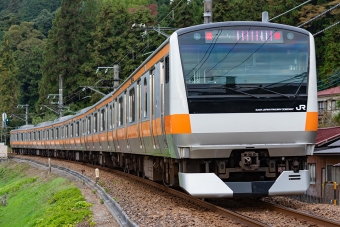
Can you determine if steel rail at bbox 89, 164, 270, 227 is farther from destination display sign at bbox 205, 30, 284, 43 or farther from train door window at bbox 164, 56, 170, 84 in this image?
destination display sign at bbox 205, 30, 284, 43

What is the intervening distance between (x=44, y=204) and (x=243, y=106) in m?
9.07

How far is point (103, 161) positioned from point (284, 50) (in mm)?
15204

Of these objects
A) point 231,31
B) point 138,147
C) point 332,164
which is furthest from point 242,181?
Result: point 332,164

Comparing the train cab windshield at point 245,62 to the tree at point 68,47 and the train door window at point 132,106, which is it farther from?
the tree at point 68,47

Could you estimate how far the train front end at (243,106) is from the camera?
10156 millimetres

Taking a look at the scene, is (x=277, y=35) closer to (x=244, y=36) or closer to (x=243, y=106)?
(x=244, y=36)

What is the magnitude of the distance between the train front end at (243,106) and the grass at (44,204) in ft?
7.90

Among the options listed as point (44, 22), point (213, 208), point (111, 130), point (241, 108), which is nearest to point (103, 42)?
point (111, 130)

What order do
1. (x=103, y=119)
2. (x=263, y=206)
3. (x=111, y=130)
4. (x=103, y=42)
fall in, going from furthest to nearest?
(x=103, y=42), (x=103, y=119), (x=111, y=130), (x=263, y=206)

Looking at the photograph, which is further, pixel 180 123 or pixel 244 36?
pixel 244 36

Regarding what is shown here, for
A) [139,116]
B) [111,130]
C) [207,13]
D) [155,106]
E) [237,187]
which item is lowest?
[237,187]

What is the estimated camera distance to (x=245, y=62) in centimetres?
1044

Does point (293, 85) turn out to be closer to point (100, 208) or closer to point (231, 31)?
point (231, 31)

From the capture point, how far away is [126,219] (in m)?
9.66
